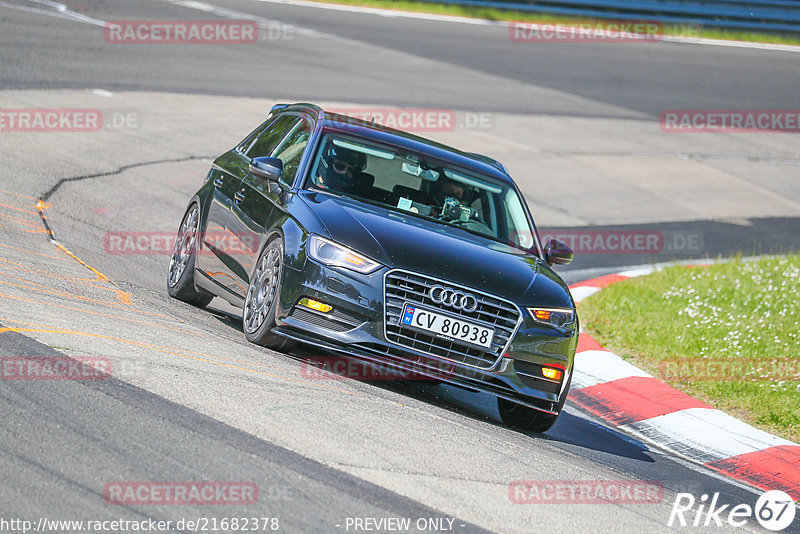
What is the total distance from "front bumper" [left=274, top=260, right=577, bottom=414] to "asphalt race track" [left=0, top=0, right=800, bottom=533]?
250 millimetres

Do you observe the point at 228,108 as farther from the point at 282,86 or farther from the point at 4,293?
the point at 4,293

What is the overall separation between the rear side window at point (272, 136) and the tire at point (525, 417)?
8.83 feet

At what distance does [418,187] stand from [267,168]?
42.1 inches

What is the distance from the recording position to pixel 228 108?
17203 millimetres

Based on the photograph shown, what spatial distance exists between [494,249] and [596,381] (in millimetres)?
2311

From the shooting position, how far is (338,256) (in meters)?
6.64

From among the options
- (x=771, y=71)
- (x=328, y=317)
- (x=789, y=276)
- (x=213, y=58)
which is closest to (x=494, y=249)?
(x=328, y=317)

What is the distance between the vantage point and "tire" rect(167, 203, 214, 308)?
8.60m

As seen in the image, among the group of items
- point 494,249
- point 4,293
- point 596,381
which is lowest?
point 596,381
